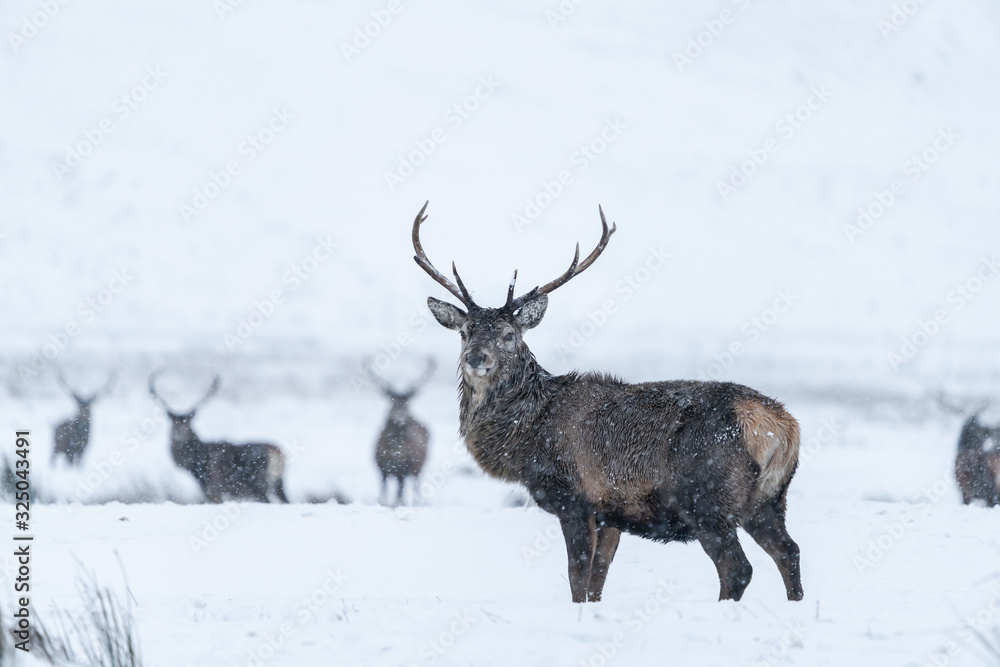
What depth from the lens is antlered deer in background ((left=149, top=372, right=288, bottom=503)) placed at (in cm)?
1357

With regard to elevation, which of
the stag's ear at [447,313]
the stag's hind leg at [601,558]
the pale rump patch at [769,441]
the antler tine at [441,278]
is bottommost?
the stag's hind leg at [601,558]

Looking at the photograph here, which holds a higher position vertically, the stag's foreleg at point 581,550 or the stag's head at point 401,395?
the stag's head at point 401,395

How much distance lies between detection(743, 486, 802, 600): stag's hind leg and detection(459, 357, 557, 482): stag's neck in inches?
59.6

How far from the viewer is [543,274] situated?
38219 mm

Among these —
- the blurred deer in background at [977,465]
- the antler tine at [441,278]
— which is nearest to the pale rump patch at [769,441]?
the antler tine at [441,278]

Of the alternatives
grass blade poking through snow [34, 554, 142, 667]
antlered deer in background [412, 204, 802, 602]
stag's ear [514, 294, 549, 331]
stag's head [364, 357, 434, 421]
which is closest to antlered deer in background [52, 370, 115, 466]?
stag's head [364, 357, 434, 421]

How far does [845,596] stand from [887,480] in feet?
39.1

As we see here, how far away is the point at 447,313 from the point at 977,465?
8.99 m

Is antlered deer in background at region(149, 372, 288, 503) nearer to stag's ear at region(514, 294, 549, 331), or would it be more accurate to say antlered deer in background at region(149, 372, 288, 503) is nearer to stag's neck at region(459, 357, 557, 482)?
stag's neck at region(459, 357, 557, 482)

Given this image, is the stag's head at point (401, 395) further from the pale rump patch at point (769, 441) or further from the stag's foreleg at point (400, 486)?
the pale rump patch at point (769, 441)

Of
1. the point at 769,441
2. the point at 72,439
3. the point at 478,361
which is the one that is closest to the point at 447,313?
the point at 478,361

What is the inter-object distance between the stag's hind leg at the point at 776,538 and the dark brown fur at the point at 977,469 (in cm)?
801

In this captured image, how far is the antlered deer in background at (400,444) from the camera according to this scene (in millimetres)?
14328

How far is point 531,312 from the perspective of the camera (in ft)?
25.8
